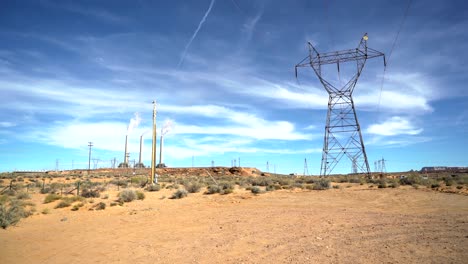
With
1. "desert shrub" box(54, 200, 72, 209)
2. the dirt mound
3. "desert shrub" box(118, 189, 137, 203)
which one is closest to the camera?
"desert shrub" box(54, 200, 72, 209)

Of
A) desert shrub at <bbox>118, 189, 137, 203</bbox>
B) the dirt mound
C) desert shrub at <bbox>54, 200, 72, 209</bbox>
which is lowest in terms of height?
desert shrub at <bbox>54, 200, 72, 209</bbox>

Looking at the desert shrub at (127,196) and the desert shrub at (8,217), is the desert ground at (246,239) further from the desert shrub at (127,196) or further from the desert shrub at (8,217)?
the desert shrub at (127,196)

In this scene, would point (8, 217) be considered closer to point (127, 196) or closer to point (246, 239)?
point (127, 196)

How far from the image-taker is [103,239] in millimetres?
12125

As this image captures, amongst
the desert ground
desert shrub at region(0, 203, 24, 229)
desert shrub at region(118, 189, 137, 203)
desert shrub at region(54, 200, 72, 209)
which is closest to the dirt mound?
desert shrub at region(118, 189, 137, 203)

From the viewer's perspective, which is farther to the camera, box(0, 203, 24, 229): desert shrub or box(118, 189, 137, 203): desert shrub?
box(118, 189, 137, 203): desert shrub

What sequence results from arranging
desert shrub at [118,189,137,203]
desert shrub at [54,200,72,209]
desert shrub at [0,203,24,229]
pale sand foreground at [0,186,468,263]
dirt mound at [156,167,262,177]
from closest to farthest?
pale sand foreground at [0,186,468,263] < desert shrub at [0,203,24,229] < desert shrub at [54,200,72,209] < desert shrub at [118,189,137,203] < dirt mound at [156,167,262,177]

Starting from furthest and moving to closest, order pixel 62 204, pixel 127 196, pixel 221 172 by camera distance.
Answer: pixel 221 172
pixel 127 196
pixel 62 204

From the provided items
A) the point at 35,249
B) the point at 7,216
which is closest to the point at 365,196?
the point at 35,249

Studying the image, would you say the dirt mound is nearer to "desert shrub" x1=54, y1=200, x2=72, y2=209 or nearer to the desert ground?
"desert shrub" x1=54, y1=200, x2=72, y2=209

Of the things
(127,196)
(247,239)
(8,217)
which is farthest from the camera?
(127,196)

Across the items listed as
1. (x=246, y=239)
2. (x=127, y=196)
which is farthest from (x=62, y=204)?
(x=246, y=239)

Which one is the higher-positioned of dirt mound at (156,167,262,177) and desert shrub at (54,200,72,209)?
dirt mound at (156,167,262,177)

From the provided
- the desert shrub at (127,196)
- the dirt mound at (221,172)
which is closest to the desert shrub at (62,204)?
the desert shrub at (127,196)
